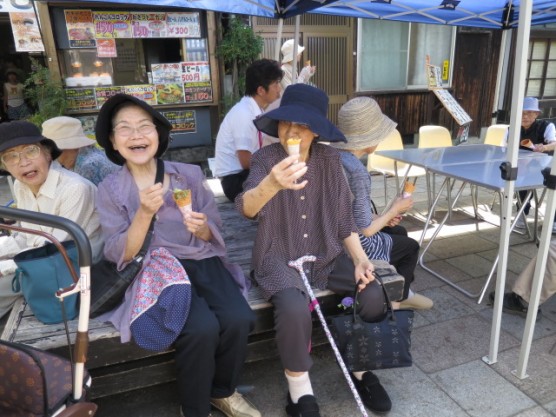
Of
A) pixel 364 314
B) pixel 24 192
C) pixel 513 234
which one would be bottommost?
pixel 513 234

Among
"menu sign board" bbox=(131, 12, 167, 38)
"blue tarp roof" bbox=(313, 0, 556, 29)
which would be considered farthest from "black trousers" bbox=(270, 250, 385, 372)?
"menu sign board" bbox=(131, 12, 167, 38)

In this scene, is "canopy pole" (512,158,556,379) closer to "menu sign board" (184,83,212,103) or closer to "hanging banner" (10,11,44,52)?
"menu sign board" (184,83,212,103)

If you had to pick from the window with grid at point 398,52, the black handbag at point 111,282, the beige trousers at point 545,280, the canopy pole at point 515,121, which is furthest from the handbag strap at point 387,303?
the window with grid at point 398,52

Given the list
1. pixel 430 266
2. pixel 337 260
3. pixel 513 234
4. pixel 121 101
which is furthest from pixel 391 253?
pixel 513 234

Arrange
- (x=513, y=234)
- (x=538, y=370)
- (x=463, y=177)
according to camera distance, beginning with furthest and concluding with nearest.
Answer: (x=513, y=234) < (x=463, y=177) < (x=538, y=370)

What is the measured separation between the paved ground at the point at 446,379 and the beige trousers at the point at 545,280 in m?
0.24

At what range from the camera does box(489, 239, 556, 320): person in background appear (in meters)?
2.66

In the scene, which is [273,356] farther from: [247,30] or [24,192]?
[247,30]

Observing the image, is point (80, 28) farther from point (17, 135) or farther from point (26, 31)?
point (17, 135)

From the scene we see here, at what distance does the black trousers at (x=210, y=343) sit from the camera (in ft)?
6.04

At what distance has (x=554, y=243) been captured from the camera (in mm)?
2744

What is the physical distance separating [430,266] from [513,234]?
4.59 ft

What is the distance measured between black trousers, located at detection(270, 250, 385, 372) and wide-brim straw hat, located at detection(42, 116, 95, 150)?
6.13 ft

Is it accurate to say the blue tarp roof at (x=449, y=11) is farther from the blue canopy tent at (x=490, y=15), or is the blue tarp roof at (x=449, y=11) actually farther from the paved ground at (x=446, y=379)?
the paved ground at (x=446, y=379)
